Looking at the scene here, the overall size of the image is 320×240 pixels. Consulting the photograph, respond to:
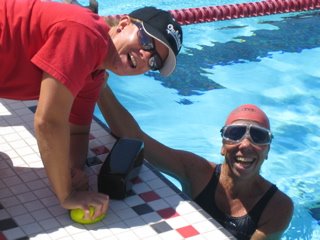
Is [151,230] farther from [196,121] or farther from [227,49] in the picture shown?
[227,49]

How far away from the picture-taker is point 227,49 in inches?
289

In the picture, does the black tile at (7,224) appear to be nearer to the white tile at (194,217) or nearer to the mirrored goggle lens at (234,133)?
the white tile at (194,217)

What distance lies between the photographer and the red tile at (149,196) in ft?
8.95

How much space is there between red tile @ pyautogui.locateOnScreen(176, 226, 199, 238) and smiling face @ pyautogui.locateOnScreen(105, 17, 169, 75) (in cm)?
62

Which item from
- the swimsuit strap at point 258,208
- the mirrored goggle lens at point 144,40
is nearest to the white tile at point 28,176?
the mirrored goggle lens at point 144,40

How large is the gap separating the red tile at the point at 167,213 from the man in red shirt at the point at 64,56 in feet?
0.78

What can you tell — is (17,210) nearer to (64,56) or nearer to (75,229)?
(75,229)

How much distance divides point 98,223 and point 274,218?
45.2 inches

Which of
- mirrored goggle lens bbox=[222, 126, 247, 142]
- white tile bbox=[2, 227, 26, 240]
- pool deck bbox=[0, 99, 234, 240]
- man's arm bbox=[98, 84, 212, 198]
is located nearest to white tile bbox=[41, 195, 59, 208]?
pool deck bbox=[0, 99, 234, 240]

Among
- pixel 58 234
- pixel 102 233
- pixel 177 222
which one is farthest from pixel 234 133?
pixel 58 234

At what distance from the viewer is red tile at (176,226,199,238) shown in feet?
8.25

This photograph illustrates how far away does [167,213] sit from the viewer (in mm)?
2645

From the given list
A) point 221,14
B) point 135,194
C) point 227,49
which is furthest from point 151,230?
point 221,14

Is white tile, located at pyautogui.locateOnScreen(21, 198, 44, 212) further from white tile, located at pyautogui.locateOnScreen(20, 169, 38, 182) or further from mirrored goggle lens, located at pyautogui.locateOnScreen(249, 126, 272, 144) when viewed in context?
mirrored goggle lens, located at pyautogui.locateOnScreen(249, 126, 272, 144)
